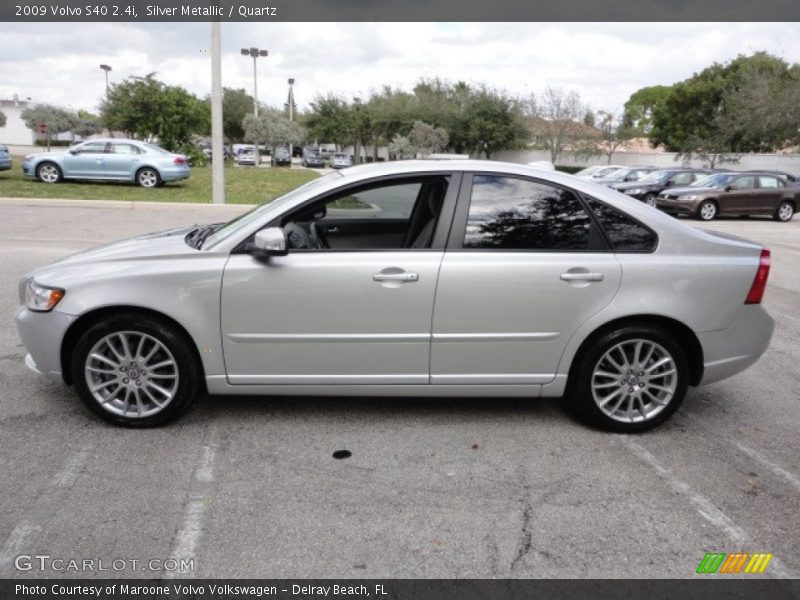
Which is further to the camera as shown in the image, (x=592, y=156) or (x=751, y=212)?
(x=592, y=156)

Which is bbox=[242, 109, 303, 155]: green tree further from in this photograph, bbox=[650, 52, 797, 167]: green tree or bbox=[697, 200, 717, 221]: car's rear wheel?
bbox=[697, 200, 717, 221]: car's rear wheel

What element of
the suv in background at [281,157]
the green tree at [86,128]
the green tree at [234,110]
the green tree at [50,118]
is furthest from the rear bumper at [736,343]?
the green tree at [86,128]

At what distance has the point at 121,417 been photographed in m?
3.89

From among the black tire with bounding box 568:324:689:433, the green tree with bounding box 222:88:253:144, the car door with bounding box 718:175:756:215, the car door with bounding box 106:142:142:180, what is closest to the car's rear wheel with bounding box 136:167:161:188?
the car door with bounding box 106:142:142:180

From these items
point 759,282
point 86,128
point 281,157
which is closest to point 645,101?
point 281,157

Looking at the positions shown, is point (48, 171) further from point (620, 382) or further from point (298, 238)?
point (620, 382)

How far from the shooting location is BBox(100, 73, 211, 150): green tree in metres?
30.6

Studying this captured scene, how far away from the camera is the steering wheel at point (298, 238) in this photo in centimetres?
403

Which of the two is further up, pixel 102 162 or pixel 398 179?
pixel 398 179

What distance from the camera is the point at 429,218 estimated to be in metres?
4.08

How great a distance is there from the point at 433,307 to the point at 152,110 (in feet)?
101

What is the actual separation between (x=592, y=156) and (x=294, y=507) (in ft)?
163
